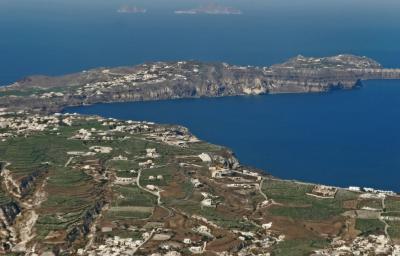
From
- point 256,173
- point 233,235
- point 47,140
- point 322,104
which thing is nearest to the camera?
point 233,235

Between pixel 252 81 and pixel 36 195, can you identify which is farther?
pixel 252 81

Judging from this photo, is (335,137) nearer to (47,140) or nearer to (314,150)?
(314,150)

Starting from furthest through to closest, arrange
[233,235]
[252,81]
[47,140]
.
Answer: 1. [252,81]
2. [47,140]
3. [233,235]

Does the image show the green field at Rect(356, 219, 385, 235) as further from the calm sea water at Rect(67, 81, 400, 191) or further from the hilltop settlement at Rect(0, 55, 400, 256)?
the calm sea water at Rect(67, 81, 400, 191)

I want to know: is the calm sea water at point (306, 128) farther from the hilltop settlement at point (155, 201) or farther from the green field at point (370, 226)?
the green field at point (370, 226)

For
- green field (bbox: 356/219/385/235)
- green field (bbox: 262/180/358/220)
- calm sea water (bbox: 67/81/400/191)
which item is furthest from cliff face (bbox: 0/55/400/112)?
green field (bbox: 356/219/385/235)

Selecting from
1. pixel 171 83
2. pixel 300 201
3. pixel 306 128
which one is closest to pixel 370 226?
pixel 300 201

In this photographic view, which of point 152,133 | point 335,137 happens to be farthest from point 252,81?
point 152,133
